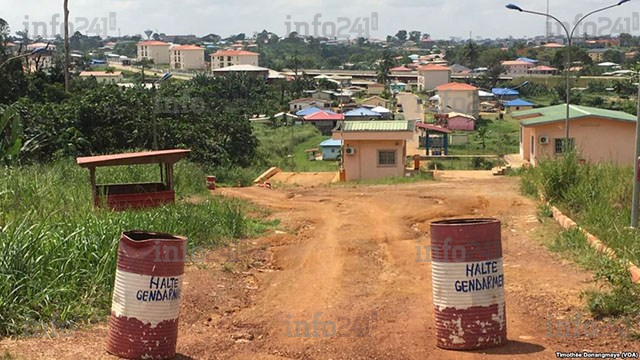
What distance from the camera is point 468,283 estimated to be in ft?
20.5

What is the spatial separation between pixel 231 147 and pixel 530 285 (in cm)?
2983

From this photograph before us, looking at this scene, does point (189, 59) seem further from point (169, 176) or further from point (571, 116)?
point (169, 176)

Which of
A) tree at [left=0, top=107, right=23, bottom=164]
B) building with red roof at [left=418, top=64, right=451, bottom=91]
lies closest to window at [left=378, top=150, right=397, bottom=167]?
tree at [left=0, top=107, right=23, bottom=164]

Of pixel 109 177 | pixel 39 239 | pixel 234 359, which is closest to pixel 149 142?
pixel 109 177

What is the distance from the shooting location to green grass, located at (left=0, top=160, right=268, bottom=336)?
23.8ft

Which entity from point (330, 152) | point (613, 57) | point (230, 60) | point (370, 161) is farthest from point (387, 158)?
point (613, 57)

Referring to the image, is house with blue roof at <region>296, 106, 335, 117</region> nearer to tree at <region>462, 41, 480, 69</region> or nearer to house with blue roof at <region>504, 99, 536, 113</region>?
house with blue roof at <region>504, 99, 536, 113</region>

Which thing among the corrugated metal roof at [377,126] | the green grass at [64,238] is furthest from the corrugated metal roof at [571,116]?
the green grass at [64,238]

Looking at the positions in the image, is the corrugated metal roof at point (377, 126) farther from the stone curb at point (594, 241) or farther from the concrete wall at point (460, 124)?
the concrete wall at point (460, 124)

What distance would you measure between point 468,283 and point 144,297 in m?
2.42

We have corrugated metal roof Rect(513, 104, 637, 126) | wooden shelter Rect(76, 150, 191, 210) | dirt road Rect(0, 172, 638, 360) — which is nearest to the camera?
dirt road Rect(0, 172, 638, 360)

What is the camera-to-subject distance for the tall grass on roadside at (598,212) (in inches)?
302

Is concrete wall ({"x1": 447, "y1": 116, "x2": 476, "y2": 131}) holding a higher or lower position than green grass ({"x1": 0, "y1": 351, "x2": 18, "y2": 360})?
lower

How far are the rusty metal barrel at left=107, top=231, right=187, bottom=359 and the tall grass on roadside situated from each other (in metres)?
3.92
